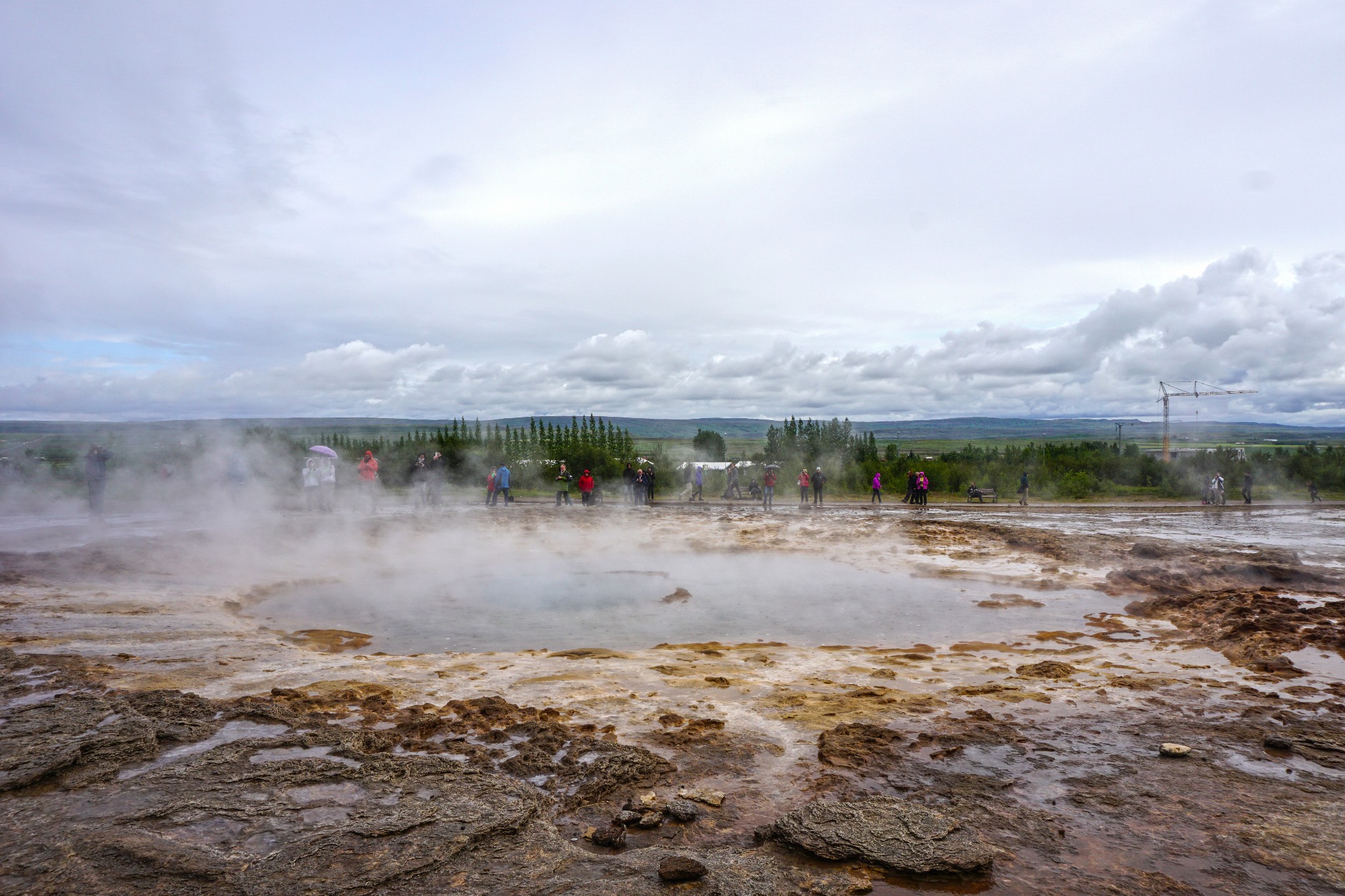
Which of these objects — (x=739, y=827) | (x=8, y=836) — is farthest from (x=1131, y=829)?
(x=8, y=836)

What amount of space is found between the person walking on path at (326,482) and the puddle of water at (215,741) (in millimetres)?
13878

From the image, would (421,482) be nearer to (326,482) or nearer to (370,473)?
(370,473)

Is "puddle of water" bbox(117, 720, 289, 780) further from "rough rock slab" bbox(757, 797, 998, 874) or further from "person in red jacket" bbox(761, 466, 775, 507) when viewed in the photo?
"person in red jacket" bbox(761, 466, 775, 507)

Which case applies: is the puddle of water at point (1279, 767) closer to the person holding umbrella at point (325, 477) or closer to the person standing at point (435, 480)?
the person holding umbrella at point (325, 477)

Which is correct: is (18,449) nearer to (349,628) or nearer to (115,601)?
(115,601)

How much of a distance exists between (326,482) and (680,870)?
16.9 m

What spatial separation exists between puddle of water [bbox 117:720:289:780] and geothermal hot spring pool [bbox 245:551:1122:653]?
8.24 feet

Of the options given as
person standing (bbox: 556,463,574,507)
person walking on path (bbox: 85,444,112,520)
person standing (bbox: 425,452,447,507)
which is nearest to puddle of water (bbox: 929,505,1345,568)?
person standing (bbox: 556,463,574,507)

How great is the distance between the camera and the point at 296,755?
4199 mm

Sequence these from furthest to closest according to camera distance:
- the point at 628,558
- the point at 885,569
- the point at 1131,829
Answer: the point at 628,558
the point at 885,569
the point at 1131,829

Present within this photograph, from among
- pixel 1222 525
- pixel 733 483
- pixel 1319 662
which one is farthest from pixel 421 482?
pixel 1222 525

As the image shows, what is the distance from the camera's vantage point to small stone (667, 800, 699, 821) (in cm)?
361

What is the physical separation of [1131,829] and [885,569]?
8.74 metres

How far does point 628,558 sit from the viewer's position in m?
13.3
